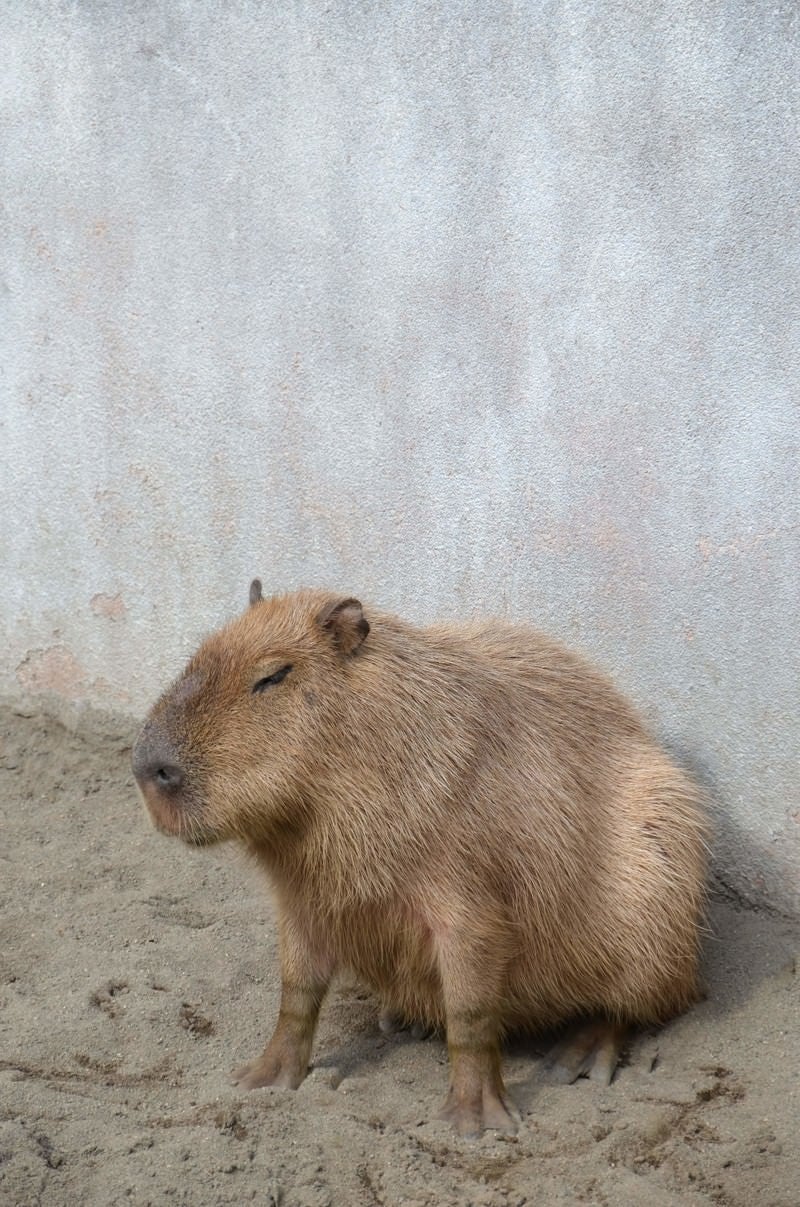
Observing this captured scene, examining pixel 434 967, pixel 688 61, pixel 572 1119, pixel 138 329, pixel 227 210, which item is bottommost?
pixel 572 1119

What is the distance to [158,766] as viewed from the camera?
295 cm

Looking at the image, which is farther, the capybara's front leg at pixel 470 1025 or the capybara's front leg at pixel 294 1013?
the capybara's front leg at pixel 294 1013

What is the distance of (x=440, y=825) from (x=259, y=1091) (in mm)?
689

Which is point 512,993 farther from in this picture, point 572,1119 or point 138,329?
point 138,329

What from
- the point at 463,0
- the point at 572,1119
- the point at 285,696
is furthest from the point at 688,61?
the point at 572,1119

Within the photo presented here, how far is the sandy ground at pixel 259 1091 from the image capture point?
2717 mm

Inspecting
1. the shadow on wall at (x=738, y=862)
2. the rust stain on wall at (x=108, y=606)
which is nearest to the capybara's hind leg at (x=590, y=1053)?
the shadow on wall at (x=738, y=862)

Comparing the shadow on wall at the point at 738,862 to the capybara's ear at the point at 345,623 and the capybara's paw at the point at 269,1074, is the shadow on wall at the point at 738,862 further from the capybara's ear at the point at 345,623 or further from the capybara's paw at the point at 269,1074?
the capybara's paw at the point at 269,1074

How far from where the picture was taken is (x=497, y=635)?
3.66 m

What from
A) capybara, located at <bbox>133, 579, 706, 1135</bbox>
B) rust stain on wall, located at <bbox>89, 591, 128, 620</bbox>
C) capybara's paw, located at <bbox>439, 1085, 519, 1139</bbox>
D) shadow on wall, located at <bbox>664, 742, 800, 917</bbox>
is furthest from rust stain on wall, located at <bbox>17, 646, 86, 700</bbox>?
capybara's paw, located at <bbox>439, 1085, 519, 1139</bbox>

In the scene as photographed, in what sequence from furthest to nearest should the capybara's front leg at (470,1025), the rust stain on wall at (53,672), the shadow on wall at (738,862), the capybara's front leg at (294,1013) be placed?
the rust stain on wall at (53,672) < the shadow on wall at (738,862) < the capybara's front leg at (294,1013) < the capybara's front leg at (470,1025)

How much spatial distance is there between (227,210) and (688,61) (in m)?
1.45

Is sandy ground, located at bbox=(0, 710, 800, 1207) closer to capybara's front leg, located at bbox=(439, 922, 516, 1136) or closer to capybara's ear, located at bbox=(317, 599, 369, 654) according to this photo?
capybara's front leg, located at bbox=(439, 922, 516, 1136)

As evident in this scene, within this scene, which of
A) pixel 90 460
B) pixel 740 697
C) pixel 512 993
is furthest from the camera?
pixel 90 460
